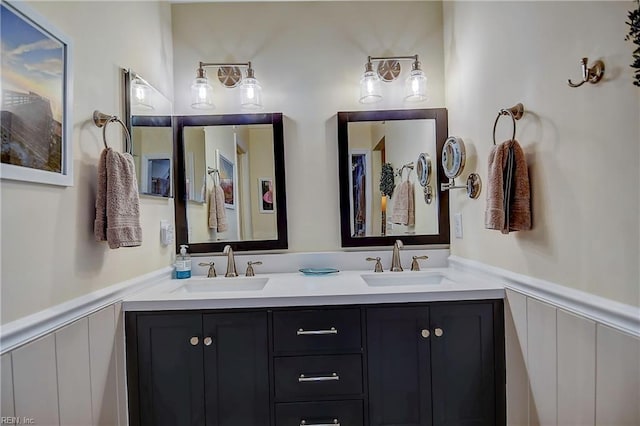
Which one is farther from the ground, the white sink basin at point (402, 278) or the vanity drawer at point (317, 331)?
the white sink basin at point (402, 278)

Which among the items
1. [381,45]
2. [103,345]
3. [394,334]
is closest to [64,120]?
[103,345]

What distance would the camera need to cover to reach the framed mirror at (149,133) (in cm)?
162

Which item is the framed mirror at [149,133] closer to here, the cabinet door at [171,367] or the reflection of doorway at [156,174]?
the reflection of doorway at [156,174]

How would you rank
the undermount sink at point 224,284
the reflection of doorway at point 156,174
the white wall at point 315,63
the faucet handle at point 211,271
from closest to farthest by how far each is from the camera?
1. the reflection of doorway at point 156,174
2. the undermount sink at point 224,284
3. the faucet handle at point 211,271
4. the white wall at point 315,63

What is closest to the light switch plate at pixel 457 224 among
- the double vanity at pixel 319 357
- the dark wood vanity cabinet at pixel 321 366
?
the double vanity at pixel 319 357

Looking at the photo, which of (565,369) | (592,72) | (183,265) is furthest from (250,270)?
(592,72)

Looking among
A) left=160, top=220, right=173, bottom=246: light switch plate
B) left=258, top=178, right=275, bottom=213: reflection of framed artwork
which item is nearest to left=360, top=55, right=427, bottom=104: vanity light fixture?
left=258, top=178, right=275, bottom=213: reflection of framed artwork

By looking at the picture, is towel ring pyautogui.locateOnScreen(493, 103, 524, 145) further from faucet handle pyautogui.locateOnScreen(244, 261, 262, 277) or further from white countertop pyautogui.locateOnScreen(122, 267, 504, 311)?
faucet handle pyautogui.locateOnScreen(244, 261, 262, 277)

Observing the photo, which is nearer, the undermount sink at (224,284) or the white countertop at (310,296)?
the white countertop at (310,296)

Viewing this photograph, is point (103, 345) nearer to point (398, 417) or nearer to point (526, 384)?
point (398, 417)

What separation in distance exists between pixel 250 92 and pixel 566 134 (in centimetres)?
156

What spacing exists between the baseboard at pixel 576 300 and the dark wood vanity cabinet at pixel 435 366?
0.67 ft

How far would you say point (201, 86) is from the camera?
2.02 metres

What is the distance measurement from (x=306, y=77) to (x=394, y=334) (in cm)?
152
